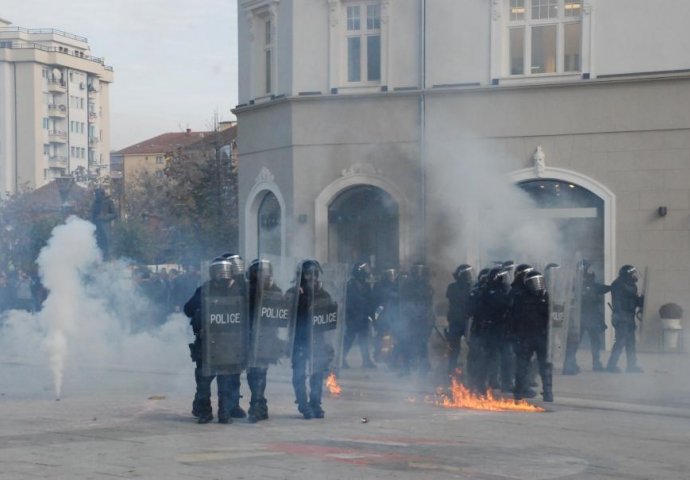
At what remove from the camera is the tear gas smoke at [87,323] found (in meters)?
14.5

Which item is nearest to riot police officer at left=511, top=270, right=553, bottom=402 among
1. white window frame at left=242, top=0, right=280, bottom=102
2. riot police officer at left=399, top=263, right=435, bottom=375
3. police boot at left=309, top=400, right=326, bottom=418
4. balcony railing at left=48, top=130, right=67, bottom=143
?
police boot at left=309, top=400, right=326, bottom=418

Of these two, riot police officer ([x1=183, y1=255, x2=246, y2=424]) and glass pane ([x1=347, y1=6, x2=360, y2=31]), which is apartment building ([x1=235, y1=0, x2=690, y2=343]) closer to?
glass pane ([x1=347, y1=6, x2=360, y2=31])

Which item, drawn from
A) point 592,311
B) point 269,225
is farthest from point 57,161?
point 592,311

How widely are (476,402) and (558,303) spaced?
182cm

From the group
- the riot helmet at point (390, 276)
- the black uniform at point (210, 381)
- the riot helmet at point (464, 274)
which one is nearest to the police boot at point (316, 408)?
the black uniform at point (210, 381)

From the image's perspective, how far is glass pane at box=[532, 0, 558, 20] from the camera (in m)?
22.2

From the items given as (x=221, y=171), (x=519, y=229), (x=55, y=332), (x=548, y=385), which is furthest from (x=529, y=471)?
(x=221, y=171)

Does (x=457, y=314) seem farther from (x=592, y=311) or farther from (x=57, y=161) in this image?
(x=57, y=161)

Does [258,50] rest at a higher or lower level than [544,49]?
higher

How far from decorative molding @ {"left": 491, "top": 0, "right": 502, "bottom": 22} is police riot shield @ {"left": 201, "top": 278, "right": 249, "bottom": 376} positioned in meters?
11.6

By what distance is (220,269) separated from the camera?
1233 centimetres

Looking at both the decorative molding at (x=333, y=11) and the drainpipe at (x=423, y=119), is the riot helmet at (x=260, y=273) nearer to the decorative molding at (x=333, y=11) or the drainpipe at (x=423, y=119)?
the drainpipe at (x=423, y=119)

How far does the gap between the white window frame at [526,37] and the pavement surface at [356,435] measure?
7.34 meters

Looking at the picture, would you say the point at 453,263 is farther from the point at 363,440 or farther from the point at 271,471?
the point at 271,471
